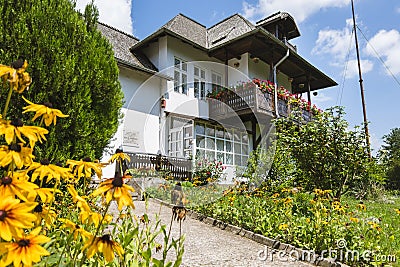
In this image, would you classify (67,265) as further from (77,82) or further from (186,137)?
(186,137)

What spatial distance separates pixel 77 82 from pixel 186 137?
7.96 metres

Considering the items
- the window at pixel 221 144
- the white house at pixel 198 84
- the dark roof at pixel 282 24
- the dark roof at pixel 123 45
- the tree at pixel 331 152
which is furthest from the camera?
the dark roof at pixel 282 24

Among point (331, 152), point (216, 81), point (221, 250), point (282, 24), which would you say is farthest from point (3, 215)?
point (282, 24)

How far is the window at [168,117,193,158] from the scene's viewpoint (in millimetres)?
11680

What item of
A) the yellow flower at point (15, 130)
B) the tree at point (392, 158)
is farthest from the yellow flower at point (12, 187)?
the tree at point (392, 158)

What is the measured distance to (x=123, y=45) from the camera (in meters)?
12.0

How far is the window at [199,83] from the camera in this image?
13125mm

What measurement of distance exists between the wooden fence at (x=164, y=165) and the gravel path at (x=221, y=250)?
425 centimetres

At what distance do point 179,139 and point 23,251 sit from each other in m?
11.0

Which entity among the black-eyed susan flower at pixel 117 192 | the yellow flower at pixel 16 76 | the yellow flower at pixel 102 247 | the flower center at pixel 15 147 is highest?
the yellow flower at pixel 16 76

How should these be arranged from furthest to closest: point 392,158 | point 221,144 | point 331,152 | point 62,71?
point 221,144 → point 392,158 → point 331,152 → point 62,71

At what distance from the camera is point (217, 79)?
1431 centimetres

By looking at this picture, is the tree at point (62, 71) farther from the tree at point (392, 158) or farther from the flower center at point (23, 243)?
the tree at point (392, 158)

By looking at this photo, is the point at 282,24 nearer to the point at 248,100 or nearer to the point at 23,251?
the point at 248,100
